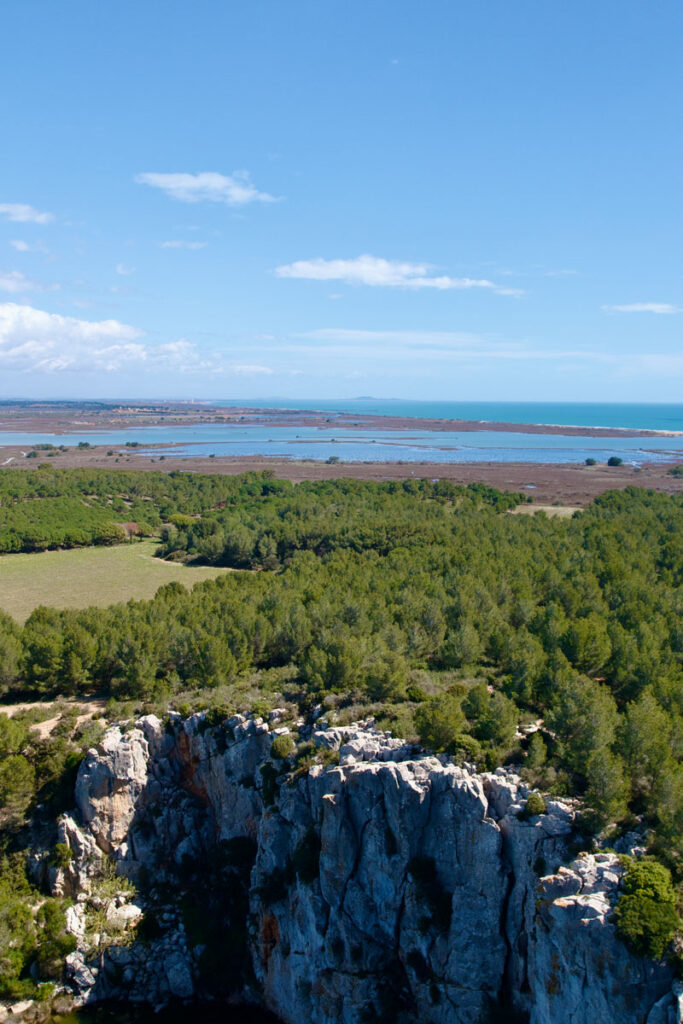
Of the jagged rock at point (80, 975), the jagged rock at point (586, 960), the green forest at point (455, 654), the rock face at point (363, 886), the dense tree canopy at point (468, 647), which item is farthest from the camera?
the jagged rock at point (80, 975)

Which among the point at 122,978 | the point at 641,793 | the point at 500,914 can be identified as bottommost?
the point at 122,978

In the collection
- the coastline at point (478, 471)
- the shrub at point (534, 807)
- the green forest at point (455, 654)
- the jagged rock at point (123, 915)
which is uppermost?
the coastline at point (478, 471)

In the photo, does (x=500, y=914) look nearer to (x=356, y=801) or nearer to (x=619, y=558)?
(x=356, y=801)

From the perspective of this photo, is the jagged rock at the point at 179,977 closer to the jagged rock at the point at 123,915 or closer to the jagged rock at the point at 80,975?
the jagged rock at the point at 123,915

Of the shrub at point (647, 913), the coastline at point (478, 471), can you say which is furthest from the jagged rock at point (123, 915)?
the coastline at point (478, 471)

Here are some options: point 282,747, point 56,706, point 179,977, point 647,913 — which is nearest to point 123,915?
point 179,977

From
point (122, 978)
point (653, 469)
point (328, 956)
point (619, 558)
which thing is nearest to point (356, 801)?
point (328, 956)

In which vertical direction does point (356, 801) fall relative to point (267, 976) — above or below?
above
